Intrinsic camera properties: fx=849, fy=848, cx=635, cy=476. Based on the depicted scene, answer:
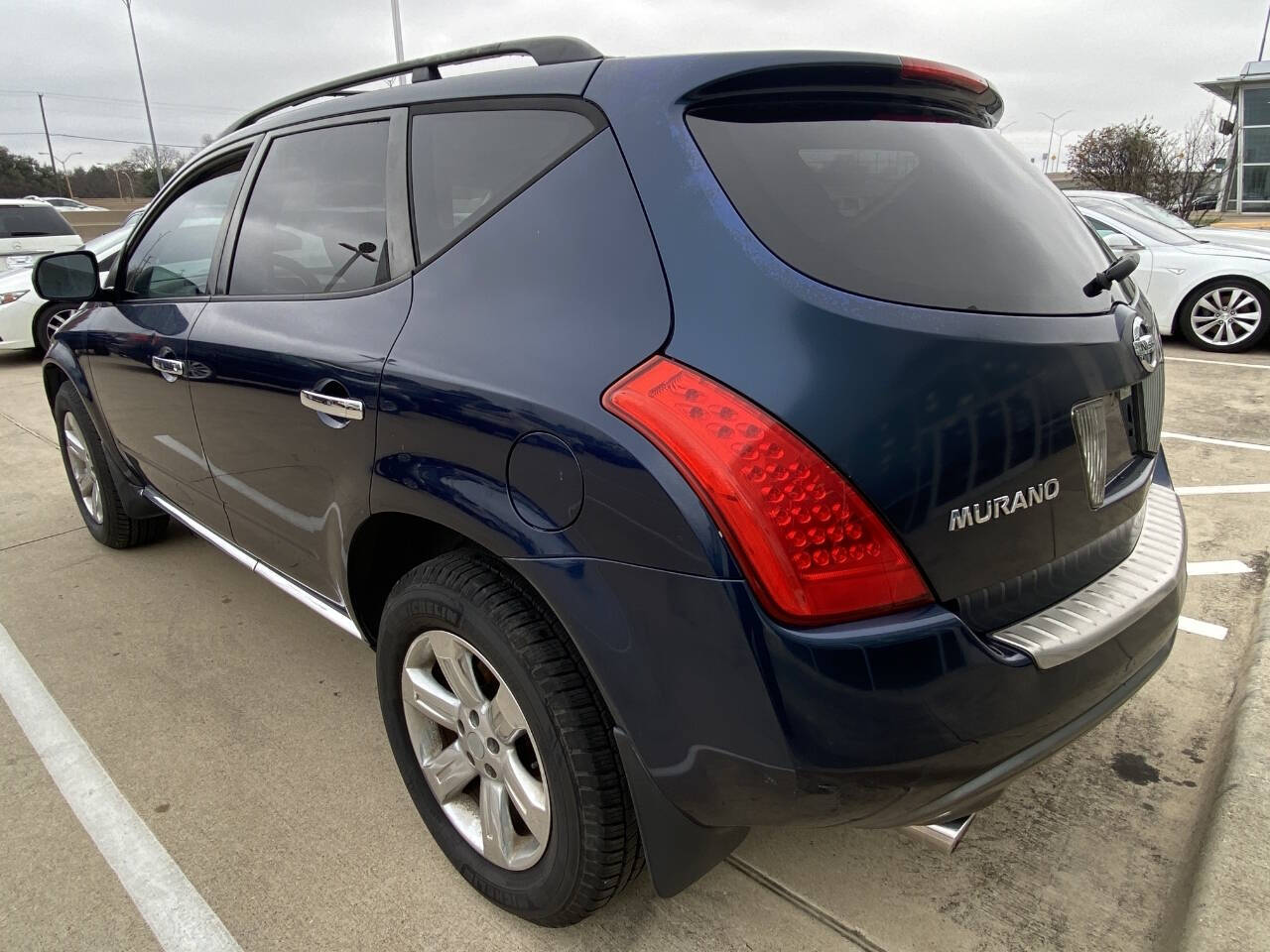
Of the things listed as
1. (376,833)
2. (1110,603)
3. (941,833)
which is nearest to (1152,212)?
(1110,603)

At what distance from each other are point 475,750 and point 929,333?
1.31m

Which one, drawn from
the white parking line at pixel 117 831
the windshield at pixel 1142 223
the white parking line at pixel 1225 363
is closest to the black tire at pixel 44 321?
the white parking line at pixel 117 831

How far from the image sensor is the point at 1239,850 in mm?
1940

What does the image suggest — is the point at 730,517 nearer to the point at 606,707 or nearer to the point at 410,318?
the point at 606,707

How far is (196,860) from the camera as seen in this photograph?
2162 mm

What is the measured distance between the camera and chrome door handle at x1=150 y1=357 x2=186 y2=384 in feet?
8.95

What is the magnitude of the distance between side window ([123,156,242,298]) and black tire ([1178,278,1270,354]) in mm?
8691

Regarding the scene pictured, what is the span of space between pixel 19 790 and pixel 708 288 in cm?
248

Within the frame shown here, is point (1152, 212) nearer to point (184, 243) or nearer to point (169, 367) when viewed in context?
point (184, 243)

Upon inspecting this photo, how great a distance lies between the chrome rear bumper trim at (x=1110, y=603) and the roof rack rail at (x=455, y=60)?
1.42m

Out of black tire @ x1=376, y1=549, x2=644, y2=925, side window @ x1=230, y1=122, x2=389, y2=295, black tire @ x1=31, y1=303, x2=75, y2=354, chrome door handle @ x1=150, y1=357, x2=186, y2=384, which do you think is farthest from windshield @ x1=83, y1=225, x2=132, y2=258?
black tire @ x1=376, y1=549, x2=644, y2=925

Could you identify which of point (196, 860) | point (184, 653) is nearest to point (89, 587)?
point (184, 653)

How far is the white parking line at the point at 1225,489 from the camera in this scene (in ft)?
14.5

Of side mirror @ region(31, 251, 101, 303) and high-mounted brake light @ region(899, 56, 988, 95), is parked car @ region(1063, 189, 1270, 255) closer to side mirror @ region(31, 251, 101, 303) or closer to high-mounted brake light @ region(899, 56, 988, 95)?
high-mounted brake light @ region(899, 56, 988, 95)
